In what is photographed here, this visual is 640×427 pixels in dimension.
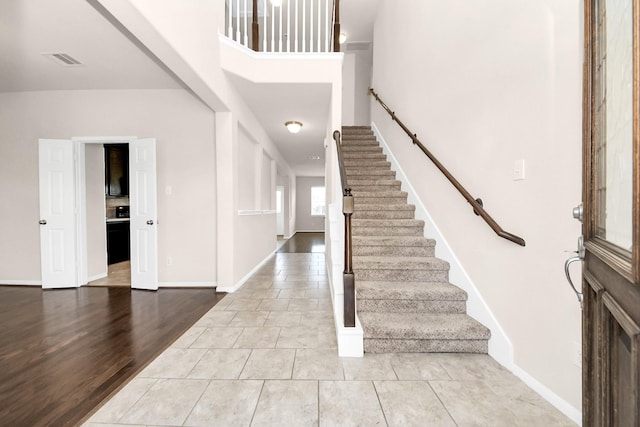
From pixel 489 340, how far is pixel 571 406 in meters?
0.56

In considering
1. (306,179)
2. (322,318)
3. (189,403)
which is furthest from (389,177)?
(306,179)

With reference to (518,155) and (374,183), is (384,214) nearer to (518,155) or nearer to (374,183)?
(374,183)

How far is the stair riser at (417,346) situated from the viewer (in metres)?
1.98

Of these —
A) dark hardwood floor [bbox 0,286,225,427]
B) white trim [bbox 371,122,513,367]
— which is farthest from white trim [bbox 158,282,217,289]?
white trim [bbox 371,122,513,367]

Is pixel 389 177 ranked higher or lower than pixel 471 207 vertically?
higher

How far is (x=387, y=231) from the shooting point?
305cm

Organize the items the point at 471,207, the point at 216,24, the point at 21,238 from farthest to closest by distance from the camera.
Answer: the point at 21,238 < the point at 216,24 < the point at 471,207

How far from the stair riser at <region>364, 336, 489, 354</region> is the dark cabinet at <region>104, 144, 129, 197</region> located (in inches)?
219

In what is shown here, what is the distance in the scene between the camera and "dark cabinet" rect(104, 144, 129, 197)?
5.22 metres

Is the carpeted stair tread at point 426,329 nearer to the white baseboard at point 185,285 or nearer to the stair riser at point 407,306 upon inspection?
the stair riser at point 407,306

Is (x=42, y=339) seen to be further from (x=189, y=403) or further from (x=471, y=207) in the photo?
(x=471, y=207)

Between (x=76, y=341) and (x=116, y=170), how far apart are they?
4.35 metres

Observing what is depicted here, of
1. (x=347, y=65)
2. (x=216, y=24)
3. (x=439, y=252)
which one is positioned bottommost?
(x=439, y=252)

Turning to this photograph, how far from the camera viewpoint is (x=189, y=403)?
1.49 meters
